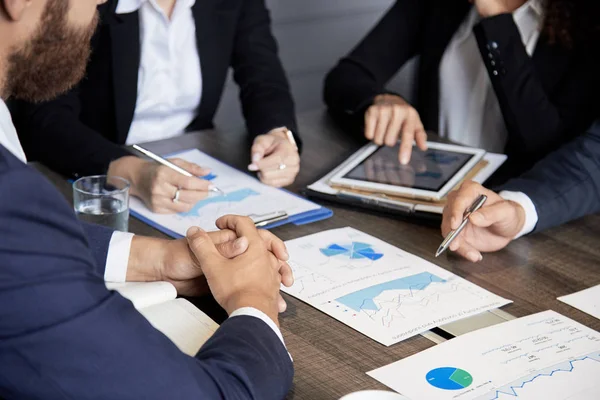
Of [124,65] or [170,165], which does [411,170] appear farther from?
[124,65]

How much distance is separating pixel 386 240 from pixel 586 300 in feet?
1.16

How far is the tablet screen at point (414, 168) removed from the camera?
172 centimetres

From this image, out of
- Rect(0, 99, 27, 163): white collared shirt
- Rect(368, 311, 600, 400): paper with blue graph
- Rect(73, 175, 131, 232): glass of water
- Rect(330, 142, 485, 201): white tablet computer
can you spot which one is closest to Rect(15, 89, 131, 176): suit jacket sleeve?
Rect(73, 175, 131, 232): glass of water

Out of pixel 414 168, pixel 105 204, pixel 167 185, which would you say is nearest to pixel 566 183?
pixel 414 168

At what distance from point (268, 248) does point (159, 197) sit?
363 millimetres

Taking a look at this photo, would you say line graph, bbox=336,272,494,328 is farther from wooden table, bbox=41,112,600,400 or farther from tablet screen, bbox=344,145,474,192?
tablet screen, bbox=344,145,474,192

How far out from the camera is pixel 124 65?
2041mm

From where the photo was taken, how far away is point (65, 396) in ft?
2.90

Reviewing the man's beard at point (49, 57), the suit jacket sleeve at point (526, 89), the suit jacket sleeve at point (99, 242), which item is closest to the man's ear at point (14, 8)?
the man's beard at point (49, 57)

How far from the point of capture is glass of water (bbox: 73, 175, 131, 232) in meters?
1.47

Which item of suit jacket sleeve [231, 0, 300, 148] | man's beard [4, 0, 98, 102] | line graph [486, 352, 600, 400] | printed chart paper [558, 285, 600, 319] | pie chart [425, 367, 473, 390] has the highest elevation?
man's beard [4, 0, 98, 102]

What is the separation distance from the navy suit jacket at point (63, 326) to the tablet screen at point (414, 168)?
0.85 metres

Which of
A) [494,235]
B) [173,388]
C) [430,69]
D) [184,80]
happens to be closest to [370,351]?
[173,388]

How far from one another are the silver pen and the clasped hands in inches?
11.7
